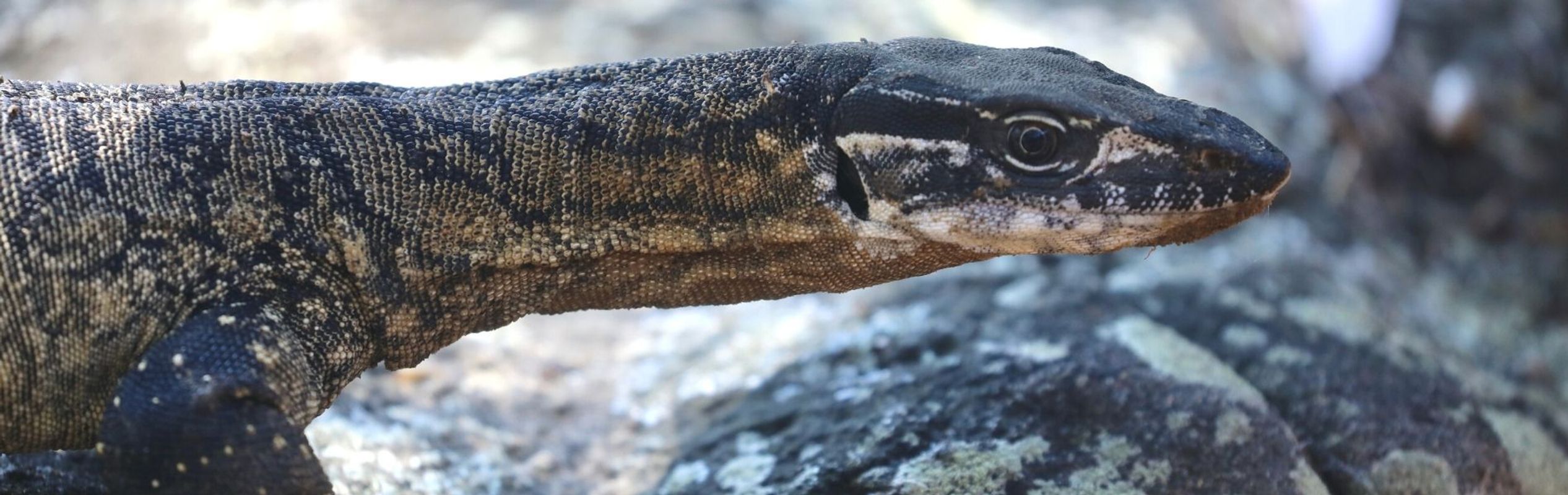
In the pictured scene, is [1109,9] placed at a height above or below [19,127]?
above

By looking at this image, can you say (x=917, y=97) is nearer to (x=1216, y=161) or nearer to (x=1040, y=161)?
(x=1040, y=161)

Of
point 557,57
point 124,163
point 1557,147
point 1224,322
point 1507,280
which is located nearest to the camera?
point 124,163

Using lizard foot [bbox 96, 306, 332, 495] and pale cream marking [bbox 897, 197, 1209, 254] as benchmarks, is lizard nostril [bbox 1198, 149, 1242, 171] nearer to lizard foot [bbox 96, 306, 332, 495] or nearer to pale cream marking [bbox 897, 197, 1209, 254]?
pale cream marking [bbox 897, 197, 1209, 254]

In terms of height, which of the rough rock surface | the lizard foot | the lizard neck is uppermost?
the lizard neck

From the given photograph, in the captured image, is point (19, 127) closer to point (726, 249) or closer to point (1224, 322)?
point (726, 249)

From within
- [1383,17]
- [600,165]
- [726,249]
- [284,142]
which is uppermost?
[1383,17]

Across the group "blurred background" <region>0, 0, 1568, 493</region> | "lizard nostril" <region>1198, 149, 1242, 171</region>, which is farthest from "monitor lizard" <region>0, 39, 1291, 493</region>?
"blurred background" <region>0, 0, 1568, 493</region>

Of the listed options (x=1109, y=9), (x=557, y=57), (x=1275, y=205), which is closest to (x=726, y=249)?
(x=557, y=57)
